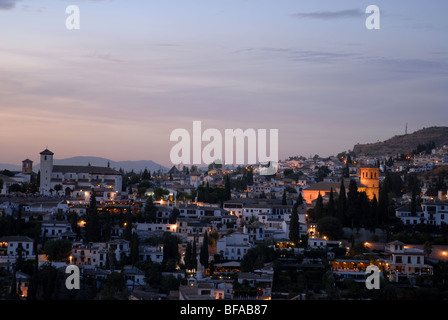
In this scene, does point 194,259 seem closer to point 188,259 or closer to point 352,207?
point 188,259

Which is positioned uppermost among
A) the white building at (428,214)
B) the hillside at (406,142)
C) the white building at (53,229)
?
the hillside at (406,142)

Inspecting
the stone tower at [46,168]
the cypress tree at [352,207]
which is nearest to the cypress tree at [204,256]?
the cypress tree at [352,207]

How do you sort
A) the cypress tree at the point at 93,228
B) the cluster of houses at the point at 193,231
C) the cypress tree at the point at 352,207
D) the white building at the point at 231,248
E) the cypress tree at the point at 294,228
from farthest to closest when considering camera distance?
the cypress tree at the point at 352,207
the cypress tree at the point at 294,228
the cypress tree at the point at 93,228
the white building at the point at 231,248
the cluster of houses at the point at 193,231

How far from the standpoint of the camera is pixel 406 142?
103 m

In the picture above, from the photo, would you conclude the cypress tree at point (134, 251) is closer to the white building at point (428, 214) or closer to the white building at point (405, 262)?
the white building at point (405, 262)

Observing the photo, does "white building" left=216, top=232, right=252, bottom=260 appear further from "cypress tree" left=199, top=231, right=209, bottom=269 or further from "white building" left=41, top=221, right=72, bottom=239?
"white building" left=41, top=221, right=72, bottom=239

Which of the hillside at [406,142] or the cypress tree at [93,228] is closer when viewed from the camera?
the cypress tree at [93,228]

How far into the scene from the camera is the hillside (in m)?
98.2

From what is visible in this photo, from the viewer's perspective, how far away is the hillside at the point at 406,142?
9819 cm

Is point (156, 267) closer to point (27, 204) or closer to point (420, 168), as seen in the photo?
point (27, 204)

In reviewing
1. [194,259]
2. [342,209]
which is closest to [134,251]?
[194,259]

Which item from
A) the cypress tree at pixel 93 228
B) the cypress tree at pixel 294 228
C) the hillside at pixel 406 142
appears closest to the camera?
the cypress tree at pixel 93 228

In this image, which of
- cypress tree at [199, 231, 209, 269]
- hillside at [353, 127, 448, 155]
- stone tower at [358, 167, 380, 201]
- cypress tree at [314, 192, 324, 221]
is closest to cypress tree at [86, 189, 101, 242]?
cypress tree at [199, 231, 209, 269]
